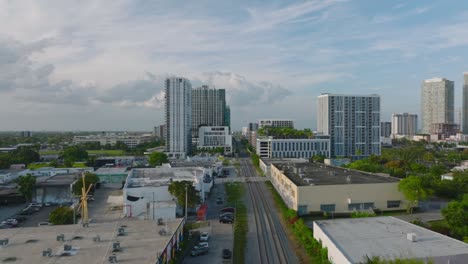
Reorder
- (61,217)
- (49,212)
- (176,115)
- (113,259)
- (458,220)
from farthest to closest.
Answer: (176,115)
(49,212)
(61,217)
(458,220)
(113,259)

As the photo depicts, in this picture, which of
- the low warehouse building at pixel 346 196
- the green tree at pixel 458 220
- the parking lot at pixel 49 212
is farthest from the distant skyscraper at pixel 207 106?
the green tree at pixel 458 220

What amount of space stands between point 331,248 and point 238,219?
10092 mm

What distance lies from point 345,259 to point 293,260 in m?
3.89

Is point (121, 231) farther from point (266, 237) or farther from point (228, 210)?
point (228, 210)

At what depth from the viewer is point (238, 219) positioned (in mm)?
24047

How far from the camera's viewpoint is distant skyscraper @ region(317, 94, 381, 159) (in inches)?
2931

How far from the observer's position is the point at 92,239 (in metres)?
15.7

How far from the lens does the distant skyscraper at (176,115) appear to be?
7312cm

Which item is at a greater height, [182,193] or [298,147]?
[298,147]

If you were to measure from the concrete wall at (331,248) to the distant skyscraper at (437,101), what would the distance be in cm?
14049

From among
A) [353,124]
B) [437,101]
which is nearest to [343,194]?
[353,124]

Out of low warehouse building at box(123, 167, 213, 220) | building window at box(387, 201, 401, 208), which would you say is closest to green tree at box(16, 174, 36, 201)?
low warehouse building at box(123, 167, 213, 220)

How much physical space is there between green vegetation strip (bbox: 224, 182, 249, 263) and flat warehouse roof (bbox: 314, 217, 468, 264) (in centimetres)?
452

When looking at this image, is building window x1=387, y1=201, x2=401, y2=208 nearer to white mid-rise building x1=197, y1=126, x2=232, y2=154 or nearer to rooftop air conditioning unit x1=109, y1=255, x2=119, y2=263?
rooftop air conditioning unit x1=109, y1=255, x2=119, y2=263
